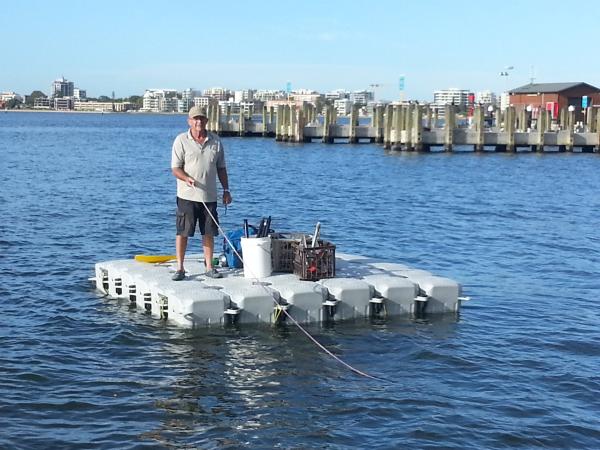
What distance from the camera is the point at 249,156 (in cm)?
6047

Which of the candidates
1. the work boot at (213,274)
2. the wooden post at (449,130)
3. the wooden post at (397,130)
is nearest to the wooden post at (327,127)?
the wooden post at (397,130)

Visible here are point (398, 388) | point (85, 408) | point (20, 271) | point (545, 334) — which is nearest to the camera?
point (85, 408)

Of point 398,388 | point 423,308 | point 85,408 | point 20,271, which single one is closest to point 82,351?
point 85,408

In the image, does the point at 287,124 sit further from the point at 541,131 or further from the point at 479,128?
the point at 541,131

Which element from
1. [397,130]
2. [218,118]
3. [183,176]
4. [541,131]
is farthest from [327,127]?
[183,176]

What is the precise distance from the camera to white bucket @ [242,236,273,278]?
12039 mm

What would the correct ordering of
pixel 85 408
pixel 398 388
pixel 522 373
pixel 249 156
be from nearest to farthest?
pixel 85 408 < pixel 398 388 < pixel 522 373 < pixel 249 156

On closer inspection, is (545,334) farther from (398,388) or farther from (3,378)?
(3,378)

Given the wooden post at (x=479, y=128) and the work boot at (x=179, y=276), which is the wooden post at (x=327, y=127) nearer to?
the wooden post at (x=479, y=128)

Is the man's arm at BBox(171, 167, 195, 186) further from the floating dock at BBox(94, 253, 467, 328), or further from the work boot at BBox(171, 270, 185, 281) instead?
the floating dock at BBox(94, 253, 467, 328)

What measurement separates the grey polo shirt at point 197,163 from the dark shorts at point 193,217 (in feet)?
0.31

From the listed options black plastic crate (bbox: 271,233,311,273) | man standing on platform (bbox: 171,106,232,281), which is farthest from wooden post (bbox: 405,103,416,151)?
man standing on platform (bbox: 171,106,232,281)

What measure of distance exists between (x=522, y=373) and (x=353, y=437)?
293cm

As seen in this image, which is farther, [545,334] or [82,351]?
[545,334]
